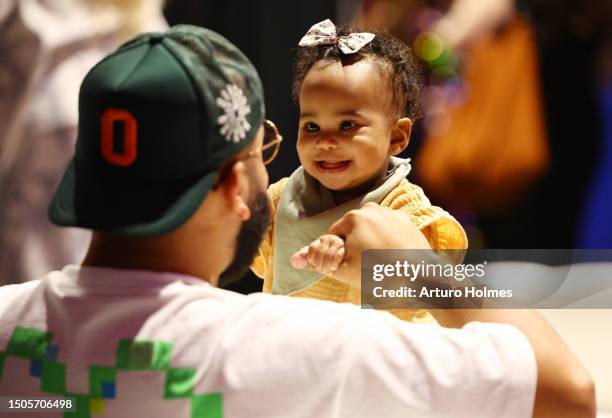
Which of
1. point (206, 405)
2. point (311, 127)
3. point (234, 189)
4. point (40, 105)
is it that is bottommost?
point (206, 405)

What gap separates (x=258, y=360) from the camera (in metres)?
0.90

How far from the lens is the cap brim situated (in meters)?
0.91

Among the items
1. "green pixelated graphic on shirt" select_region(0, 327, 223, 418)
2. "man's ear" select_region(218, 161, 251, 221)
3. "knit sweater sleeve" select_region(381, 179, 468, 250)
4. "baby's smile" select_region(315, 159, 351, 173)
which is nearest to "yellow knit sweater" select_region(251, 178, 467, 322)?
"knit sweater sleeve" select_region(381, 179, 468, 250)

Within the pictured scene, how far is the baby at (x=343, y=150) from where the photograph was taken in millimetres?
1552

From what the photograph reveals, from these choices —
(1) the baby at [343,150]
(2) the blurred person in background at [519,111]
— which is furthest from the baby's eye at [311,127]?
(2) the blurred person in background at [519,111]

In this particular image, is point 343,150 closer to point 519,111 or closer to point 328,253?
point 328,253

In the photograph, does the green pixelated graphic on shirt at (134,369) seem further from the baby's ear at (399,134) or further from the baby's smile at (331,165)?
the baby's ear at (399,134)

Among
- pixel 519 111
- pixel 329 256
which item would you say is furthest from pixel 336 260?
pixel 519 111

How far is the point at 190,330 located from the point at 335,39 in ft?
2.74

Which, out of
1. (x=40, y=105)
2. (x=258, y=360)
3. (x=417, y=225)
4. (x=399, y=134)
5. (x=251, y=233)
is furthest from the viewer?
(x=40, y=105)

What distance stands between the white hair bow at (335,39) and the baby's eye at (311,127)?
153mm

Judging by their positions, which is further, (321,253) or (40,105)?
(40,105)

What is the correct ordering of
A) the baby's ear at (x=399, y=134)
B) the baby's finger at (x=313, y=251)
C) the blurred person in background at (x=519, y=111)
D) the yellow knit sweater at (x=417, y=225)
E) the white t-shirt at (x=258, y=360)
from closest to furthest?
the white t-shirt at (x=258, y=360) < the baby's finger at (x=313, y=251) < the yellow knit sweater at (x=417, y=225) < the baby's ear at (x=399, y=134) < the blurred person in background at (x=519, y=111)

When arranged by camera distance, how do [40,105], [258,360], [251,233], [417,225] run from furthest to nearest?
[40,105] → [417,225] → [251,233] → [258,360]
